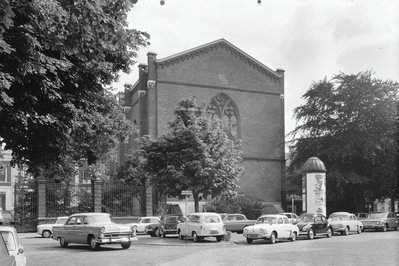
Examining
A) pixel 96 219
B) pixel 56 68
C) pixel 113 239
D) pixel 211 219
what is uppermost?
pixel 56 68

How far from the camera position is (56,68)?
1048cm

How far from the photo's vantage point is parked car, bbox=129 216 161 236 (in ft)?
105

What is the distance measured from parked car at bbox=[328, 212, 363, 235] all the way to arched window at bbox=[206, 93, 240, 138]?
775 inches

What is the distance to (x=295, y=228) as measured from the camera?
1048 inches

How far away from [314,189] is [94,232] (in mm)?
17440

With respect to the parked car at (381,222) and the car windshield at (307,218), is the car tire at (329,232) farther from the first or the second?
the parked car at (381,222)

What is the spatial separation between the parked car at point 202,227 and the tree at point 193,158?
3757 mm

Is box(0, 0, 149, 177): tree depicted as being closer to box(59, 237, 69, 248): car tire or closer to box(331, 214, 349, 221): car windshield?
box(59, 237, 69, 248): car tire

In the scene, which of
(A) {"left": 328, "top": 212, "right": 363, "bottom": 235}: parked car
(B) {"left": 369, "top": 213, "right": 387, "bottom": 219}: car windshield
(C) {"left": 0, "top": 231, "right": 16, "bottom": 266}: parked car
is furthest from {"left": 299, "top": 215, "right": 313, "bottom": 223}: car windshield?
(C) {"left": 0, "top": 231, "right": 16, "bottom": 266}: parked car

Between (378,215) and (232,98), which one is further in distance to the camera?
(232,98)

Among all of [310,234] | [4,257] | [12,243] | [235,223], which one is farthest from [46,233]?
[4,257]

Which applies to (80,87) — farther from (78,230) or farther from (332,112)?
(332,112)

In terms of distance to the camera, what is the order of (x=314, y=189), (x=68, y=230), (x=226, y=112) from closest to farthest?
(x=68, y=230) < (x=314, y=189) < (x=226, y=112)

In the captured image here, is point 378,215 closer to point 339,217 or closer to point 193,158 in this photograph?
point 339,217
